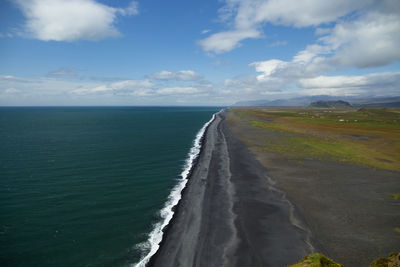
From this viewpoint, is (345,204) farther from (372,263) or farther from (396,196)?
(372,263)

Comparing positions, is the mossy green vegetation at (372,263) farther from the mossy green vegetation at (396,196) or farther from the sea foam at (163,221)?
the mossy green vegetation at (396,196)

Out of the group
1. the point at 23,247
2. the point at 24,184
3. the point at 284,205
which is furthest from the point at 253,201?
the point at 24,184

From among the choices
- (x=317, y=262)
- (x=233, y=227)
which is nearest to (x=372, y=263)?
(x=317, y=262)

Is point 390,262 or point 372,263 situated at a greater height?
point 390,262

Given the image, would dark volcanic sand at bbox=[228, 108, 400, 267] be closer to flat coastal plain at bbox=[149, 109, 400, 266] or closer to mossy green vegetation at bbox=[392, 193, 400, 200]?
flat coastal plain at bbox=[149, 109, 400, 266]

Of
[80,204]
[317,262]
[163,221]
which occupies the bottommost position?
[163,221]

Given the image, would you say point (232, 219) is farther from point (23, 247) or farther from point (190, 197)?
point (23, 247)
